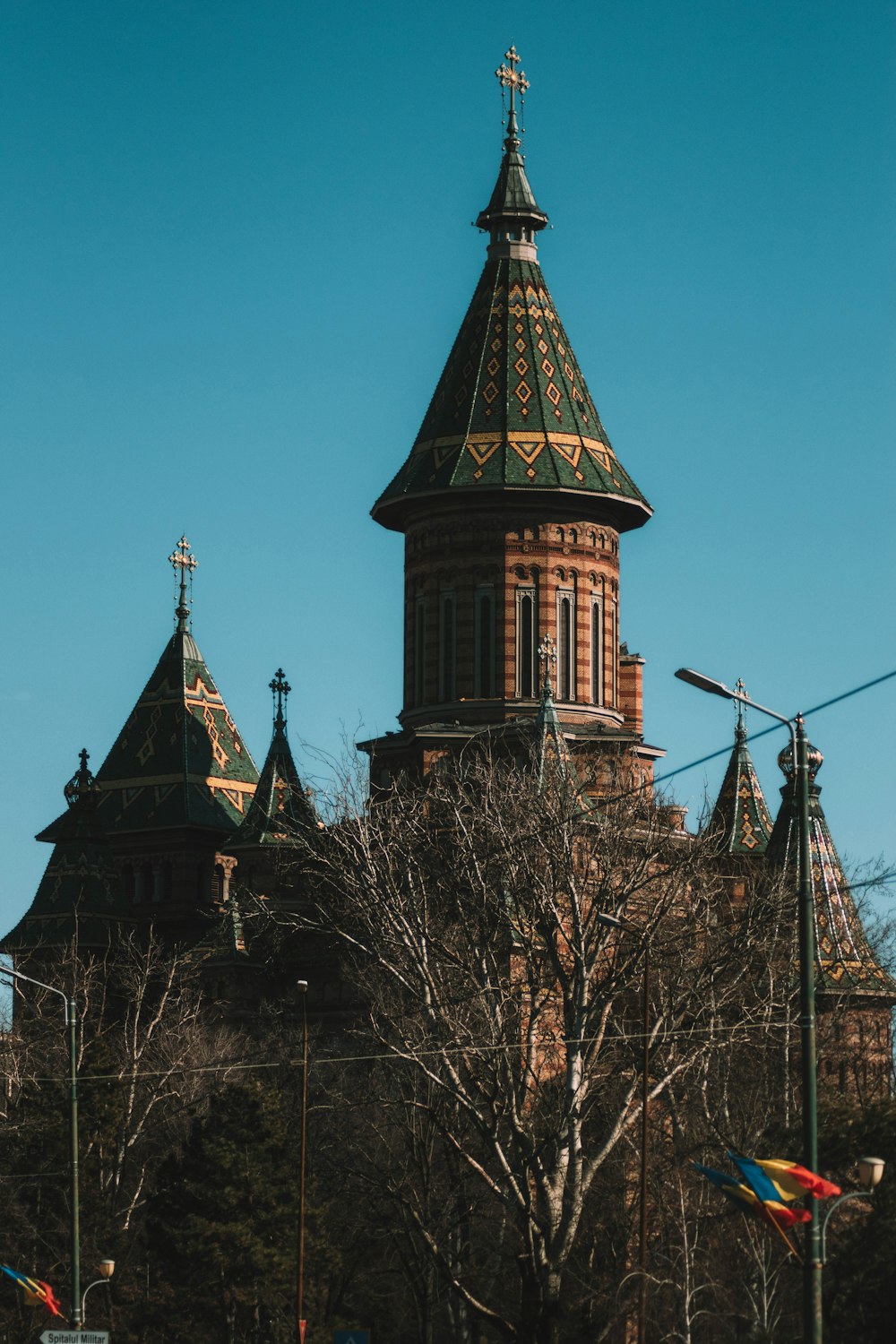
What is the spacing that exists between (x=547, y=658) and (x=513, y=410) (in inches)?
284

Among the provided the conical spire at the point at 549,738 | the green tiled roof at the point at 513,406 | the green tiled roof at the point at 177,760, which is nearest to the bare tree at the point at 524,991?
the conical spire at the point at 549,738

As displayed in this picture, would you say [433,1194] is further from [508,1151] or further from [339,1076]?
[339,1076]

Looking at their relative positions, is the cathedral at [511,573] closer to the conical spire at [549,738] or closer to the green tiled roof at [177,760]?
the conical spire at [549,738]

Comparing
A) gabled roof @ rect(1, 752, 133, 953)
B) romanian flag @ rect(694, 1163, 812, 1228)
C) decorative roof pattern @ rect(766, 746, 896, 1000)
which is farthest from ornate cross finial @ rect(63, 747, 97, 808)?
romanian flag @ rect(694, 1163, 812, 1228)

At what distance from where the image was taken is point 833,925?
6169 centimetres

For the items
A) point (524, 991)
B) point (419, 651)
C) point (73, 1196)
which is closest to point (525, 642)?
point (419, 651)

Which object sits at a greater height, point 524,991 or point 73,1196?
point 524,991

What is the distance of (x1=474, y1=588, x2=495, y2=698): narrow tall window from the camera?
7244 cm

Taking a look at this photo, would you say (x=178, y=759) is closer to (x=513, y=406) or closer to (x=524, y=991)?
(x=513, y=406)

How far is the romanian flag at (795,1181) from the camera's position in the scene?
29516 millimetres

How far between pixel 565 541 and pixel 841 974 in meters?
15.5

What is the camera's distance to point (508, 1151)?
163 feet

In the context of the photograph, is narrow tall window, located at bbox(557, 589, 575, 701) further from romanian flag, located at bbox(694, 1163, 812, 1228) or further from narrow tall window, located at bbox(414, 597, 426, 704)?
romanian flag, located at bbox(694, 1163, 812, 1228)

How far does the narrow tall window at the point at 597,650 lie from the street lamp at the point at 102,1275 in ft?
83.4
